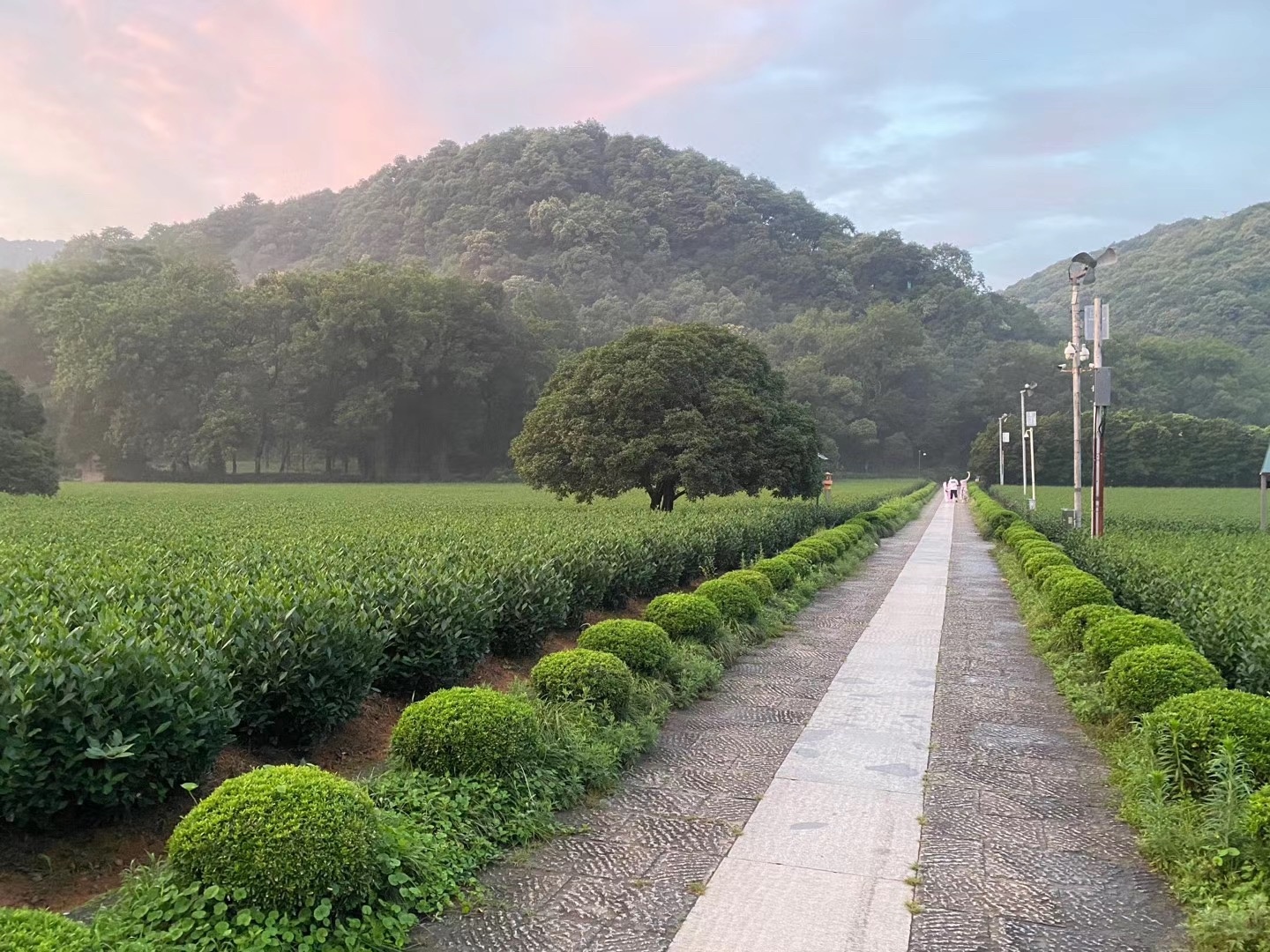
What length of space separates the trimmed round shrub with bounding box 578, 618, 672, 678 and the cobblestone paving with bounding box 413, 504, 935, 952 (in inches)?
17.3

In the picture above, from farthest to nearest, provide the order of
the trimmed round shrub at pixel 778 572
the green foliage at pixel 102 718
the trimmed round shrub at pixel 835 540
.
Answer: the trimmed round shrub at pixel 835 540
the trimmed round shrub at pixel 778 572
the green foliage at pixel 102 718

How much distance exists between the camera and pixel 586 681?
609 cm

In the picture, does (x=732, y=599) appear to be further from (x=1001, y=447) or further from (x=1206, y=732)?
(x=1001, y=447)

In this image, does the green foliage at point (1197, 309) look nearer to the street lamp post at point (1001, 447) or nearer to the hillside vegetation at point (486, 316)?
the hillside vegetation at point (486, 316)

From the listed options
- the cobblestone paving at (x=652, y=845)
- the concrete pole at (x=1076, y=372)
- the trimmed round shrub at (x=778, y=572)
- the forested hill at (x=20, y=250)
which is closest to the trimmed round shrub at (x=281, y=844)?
the cobblestone paving at (x=652, y=845)

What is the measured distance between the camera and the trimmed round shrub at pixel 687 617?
8.57 metres

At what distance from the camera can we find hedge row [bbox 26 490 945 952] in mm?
3082

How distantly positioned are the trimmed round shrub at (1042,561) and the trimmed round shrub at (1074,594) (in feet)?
8.08

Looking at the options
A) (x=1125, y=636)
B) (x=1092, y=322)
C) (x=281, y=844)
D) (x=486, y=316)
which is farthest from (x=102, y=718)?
(x=486, y=316)

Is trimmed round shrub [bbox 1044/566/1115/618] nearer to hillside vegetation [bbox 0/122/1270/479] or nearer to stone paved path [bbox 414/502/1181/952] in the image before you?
stone paved path [bbox 414/502/1181/952]

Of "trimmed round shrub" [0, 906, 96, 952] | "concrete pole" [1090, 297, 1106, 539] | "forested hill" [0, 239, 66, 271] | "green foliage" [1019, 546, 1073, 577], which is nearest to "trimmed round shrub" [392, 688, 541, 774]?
"trimmed round shrub" [0, 906, 96, 952]

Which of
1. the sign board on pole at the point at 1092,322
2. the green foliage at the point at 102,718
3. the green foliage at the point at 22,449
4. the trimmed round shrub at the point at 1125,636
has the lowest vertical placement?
the trimmed round shrub at the point at 1125,636

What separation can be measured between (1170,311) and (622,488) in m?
90.1

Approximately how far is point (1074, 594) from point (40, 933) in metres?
9.86
